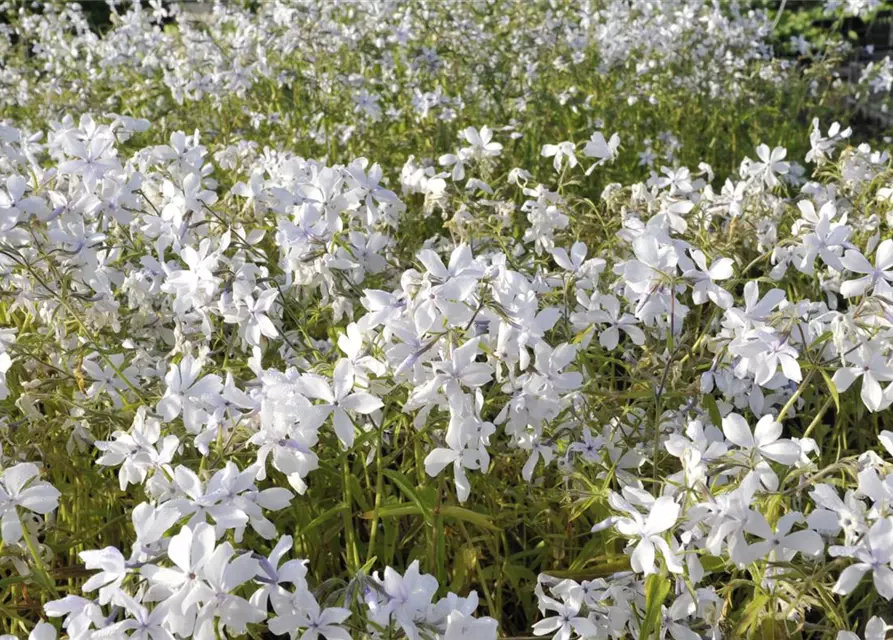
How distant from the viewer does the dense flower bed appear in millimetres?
1219

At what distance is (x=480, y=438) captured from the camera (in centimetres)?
137

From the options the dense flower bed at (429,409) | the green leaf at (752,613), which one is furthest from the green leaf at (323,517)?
the green leaf at (752,613)

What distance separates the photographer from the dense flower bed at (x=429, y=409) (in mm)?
1219

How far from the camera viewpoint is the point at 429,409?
1.36 meters

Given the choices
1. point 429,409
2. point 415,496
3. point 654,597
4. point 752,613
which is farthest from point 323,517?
point 752,613

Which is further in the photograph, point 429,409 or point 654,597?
point 429,409

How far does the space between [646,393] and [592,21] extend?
3.95 m

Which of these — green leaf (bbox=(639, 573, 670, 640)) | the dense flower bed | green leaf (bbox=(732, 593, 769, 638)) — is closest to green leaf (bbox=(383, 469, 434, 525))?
the dense flower bed

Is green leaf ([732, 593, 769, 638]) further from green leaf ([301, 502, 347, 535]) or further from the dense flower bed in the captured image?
green leaf ([301, 502, 347, 535])

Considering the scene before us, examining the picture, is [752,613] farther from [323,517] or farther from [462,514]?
[323,517]

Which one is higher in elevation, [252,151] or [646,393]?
[252,151]

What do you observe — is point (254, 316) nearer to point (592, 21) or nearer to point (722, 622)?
point (722, 622)

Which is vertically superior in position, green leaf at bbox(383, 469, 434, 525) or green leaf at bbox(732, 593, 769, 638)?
green leaf at bbox(383, 469, 434, 525)

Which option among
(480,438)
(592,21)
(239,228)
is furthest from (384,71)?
(480,438)
